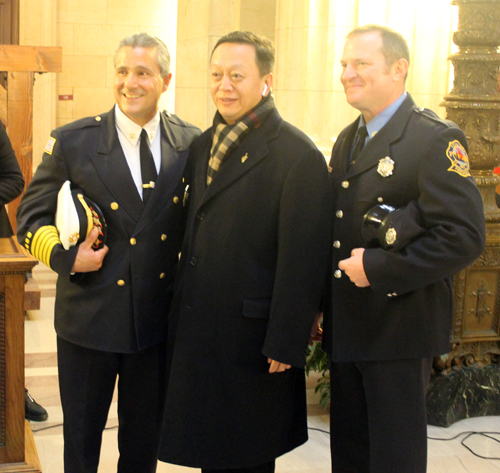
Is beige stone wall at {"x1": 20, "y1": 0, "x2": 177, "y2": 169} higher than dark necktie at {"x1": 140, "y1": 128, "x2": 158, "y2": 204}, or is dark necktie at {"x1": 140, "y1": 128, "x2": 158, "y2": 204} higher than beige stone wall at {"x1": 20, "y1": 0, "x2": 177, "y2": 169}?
beige stone wall at {"x1": 20, "y1": 0, "x2": 177, "y2": 169}

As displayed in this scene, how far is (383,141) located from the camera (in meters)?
2.27

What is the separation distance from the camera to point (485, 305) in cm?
404

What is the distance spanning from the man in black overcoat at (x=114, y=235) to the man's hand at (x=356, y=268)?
67 cm

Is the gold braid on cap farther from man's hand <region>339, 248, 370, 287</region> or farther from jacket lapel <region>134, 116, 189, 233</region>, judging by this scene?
man's hand <region>339, 248, 370, 287</region>

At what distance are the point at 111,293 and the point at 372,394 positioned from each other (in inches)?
37.4

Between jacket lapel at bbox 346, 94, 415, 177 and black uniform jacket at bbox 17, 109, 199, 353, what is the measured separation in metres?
0.66

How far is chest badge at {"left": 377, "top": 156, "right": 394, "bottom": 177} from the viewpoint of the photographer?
2219 millimetres

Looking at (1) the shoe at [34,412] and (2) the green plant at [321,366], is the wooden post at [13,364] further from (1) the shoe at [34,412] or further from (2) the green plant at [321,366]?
(2) the green plant at [321,366]

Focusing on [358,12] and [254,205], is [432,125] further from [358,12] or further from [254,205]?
[358,12]

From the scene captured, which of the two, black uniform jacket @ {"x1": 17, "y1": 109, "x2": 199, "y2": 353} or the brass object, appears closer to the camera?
black uniform jacket @ {"x1": 17, "y1": 109, "x2": 199, "y2": 353}

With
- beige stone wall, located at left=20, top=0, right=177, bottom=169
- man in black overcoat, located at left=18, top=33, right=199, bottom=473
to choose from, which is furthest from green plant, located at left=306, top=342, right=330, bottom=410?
beige stone wall, located at left=20, top=0, right=177, bottom=169

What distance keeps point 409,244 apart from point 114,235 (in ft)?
3.28

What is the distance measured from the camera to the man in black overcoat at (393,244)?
83.4 inches

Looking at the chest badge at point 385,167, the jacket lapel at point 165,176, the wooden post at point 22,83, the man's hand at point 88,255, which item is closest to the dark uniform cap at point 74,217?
the man's hand at point 88,255
